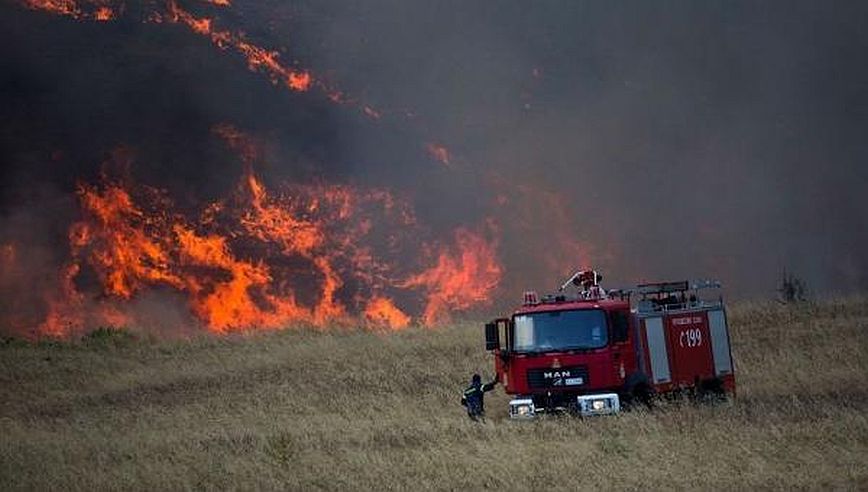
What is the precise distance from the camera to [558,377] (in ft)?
61.1

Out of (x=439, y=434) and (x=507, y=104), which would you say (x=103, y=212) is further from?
(x=439, y=434)

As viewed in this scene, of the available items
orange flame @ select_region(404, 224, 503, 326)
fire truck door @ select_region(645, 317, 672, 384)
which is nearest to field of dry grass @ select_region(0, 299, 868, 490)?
fire truck door @ select_region(645, 317, 672, 384)

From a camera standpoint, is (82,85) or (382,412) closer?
(382,412)

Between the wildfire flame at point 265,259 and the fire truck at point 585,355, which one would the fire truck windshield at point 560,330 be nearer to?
the fire truck at point 585,355

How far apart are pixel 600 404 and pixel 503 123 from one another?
24.6m

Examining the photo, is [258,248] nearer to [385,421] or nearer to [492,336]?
[385,421]

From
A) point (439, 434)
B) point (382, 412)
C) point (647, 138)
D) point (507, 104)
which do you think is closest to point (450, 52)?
point (507, 104)

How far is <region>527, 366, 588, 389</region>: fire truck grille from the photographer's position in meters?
18.5

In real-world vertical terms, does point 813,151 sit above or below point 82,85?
below

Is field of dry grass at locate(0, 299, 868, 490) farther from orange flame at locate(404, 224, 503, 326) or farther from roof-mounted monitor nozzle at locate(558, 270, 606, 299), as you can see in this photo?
orange flame at locate(404, 224, 503, 326)

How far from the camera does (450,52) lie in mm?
42531

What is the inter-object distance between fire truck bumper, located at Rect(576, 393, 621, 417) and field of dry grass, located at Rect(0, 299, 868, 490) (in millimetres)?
274

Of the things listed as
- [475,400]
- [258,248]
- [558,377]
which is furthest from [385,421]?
[258,248]

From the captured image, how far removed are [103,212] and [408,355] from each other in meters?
12.1
